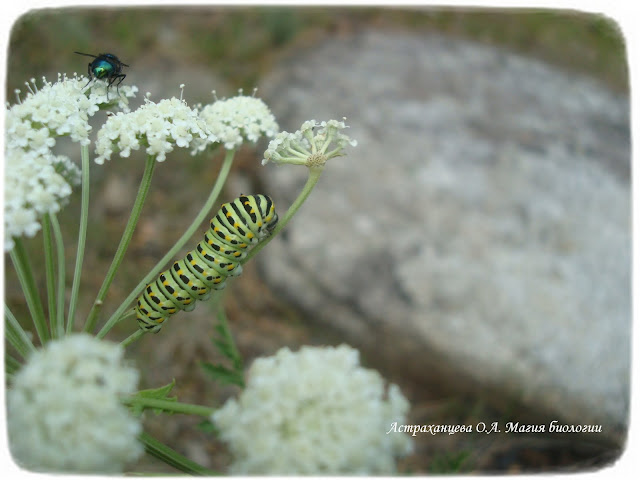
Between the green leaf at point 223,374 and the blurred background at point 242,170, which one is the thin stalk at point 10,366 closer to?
the green leaf at point 223,374

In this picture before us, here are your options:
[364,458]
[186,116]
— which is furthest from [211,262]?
[364,458]

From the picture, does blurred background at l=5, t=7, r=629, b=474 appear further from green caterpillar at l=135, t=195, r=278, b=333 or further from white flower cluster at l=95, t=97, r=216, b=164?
green caterpillar at l=135, t=195, r=278, b=333

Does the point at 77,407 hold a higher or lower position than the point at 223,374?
higher

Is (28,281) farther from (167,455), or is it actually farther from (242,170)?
(242,170)

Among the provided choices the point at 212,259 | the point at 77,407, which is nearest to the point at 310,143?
the point at 212,259

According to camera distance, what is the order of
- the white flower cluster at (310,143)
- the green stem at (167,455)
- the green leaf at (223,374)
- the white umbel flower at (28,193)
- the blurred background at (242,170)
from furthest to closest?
the blurred background at (242,170), the green leaf at (223,374), the white flower cluster at (310,143), the green stem at (167,455), the white umbel flower at (28,193)

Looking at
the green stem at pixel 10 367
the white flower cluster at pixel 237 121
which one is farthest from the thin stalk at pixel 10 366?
the white flower cluster at pixel 237 121

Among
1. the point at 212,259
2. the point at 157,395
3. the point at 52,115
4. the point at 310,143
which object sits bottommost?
the point at 157,395
